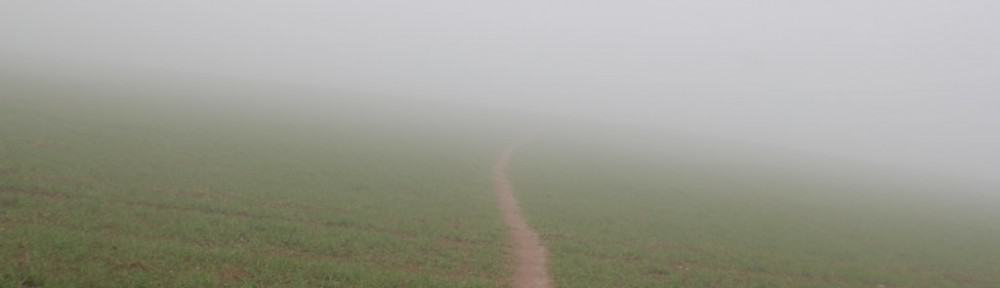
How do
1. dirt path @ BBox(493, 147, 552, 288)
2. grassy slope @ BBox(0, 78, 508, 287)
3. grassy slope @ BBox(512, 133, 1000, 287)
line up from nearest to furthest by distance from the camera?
grassy slope @ BBox(0, 78, 508, 287) < dirt path @ BBox(493, 147, 552, 288) < grassy slope @ BBox(512, 133, 1000, 287)

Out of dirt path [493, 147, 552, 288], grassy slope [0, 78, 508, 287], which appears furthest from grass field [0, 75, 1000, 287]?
dirt path [493, 147, 552, 288]

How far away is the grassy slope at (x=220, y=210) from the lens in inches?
635

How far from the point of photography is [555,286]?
18.8 metres

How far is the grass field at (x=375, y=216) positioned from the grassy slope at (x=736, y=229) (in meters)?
0.16

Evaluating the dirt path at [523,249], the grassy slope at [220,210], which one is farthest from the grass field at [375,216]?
the dirt path at [523,249]

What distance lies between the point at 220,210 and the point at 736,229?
25.2 m

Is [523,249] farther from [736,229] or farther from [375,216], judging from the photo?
[736,229]

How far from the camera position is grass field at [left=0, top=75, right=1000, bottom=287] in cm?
1719

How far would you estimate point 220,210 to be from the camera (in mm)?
22656

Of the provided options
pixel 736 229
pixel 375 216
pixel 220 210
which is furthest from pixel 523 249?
pixel 736 229

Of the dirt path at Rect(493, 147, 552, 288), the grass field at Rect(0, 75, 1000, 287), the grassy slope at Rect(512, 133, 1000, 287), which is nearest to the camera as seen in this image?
the grass field at Rect(0, 75, 1000, 287)

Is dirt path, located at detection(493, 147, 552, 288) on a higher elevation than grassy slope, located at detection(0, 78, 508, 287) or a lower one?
lower

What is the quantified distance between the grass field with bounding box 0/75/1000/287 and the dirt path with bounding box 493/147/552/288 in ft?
1.69

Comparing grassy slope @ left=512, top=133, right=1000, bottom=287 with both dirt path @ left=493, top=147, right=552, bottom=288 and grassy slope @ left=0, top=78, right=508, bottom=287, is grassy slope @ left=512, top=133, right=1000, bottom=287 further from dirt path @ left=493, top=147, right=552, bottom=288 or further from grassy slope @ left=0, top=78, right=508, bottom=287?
grassy slope @ left=0, top=78, right=508, bottom=287
